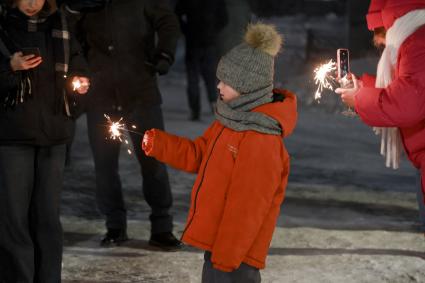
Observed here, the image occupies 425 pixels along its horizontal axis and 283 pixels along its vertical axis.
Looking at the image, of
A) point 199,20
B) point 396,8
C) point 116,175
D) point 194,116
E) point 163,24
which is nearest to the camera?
point 396,8

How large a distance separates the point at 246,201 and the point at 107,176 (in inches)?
106

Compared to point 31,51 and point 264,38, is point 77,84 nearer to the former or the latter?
point 31,51

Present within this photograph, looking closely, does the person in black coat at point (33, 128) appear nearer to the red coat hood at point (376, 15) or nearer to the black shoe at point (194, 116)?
the red coat hood at point (376, 15)

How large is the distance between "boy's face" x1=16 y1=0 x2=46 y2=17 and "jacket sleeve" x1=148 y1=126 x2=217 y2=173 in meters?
1.03

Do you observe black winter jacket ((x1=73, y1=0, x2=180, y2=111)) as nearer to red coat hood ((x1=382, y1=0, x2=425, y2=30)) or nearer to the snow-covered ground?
the snow-covered ground

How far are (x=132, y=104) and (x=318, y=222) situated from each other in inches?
77.9

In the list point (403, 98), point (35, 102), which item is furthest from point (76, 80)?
point (403, 98)

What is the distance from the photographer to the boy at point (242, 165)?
4.10 m

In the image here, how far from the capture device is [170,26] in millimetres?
6508

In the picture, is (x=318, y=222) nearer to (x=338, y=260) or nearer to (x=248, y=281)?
(x=338, y=260)

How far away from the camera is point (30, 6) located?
4785 mm

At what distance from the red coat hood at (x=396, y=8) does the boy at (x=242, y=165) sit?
74 centimetres

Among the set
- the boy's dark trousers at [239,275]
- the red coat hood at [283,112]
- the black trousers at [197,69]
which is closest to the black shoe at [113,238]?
the boy's dark trousers at [239,275]

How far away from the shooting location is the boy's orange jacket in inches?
161
